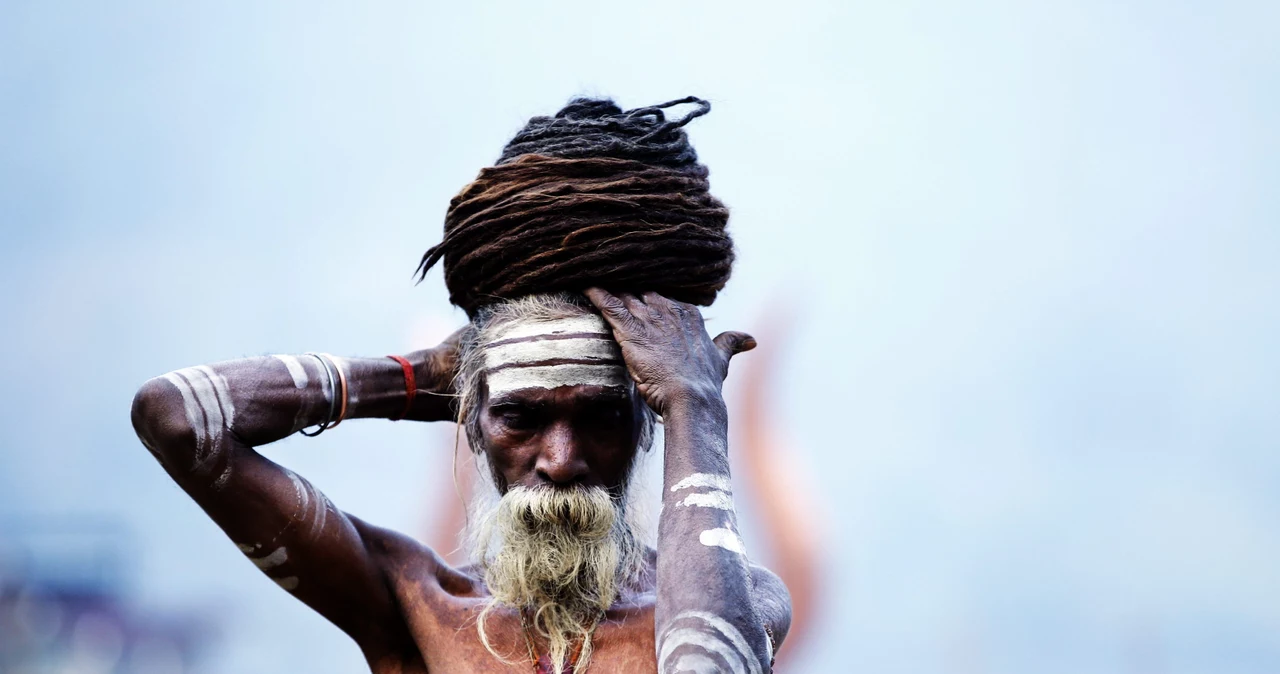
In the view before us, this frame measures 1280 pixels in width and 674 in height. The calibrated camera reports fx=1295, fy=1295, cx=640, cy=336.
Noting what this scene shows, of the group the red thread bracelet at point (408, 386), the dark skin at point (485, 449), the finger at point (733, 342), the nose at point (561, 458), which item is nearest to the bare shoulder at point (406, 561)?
the dark skin at point (485, 449)

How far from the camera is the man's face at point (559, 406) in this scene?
2.83 meters

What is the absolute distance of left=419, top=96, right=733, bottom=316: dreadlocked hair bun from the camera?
290 cm

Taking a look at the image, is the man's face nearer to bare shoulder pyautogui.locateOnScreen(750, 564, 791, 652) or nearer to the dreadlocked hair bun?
the dreadlocked hair bun

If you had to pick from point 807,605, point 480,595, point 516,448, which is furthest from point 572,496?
point 807,605

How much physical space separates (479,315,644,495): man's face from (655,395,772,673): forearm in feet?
0.64

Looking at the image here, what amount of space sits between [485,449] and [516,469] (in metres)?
0.13

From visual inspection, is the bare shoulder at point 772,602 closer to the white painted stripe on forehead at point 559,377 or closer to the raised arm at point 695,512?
the raised arm at point 695,512

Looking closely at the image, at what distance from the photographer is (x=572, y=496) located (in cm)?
284

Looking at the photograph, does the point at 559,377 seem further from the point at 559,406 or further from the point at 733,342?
the point at 733,342

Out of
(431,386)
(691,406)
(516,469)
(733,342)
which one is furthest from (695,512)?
(431,386)

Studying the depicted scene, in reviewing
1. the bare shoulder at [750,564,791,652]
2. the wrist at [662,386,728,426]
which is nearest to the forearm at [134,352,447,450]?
the wrist at [662,386,728,426]

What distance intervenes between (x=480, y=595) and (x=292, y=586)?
45 cm

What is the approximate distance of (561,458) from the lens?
9.18 ft

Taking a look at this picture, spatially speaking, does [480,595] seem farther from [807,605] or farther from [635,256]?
[807,605]
